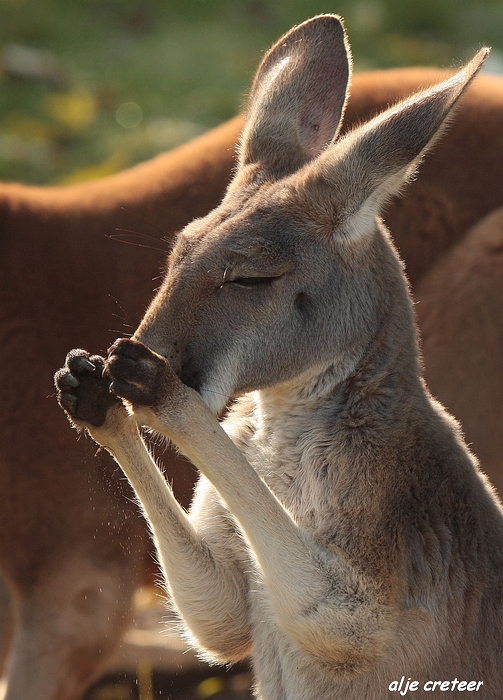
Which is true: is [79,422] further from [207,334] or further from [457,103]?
[457,103]

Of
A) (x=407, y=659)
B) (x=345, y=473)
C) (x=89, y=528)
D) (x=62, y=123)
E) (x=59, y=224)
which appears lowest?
(x=407, y=659)

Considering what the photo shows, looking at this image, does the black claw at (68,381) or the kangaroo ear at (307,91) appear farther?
the kangaroo ear at (307,91)

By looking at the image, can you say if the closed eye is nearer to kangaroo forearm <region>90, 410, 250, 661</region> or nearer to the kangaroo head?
the kangaroo head

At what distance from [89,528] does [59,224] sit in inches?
53.2

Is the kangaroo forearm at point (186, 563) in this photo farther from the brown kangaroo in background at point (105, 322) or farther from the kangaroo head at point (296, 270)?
the brown kangaroo in background at point (105, 322)

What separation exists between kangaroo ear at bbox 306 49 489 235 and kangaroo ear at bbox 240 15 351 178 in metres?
0.45

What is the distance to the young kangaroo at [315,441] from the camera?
303cm

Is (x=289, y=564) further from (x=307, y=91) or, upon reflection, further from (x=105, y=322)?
(x=105, y=322)

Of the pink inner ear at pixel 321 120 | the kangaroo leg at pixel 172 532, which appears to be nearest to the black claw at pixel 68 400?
the kangaroo leg at pixel 172 532

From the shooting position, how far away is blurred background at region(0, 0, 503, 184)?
28.5 ft

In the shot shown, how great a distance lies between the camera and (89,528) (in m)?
4.60

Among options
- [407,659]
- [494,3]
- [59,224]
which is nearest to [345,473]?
[407,659]

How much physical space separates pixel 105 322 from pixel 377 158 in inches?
81.1

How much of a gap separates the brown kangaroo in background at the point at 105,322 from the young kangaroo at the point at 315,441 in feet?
3.78
